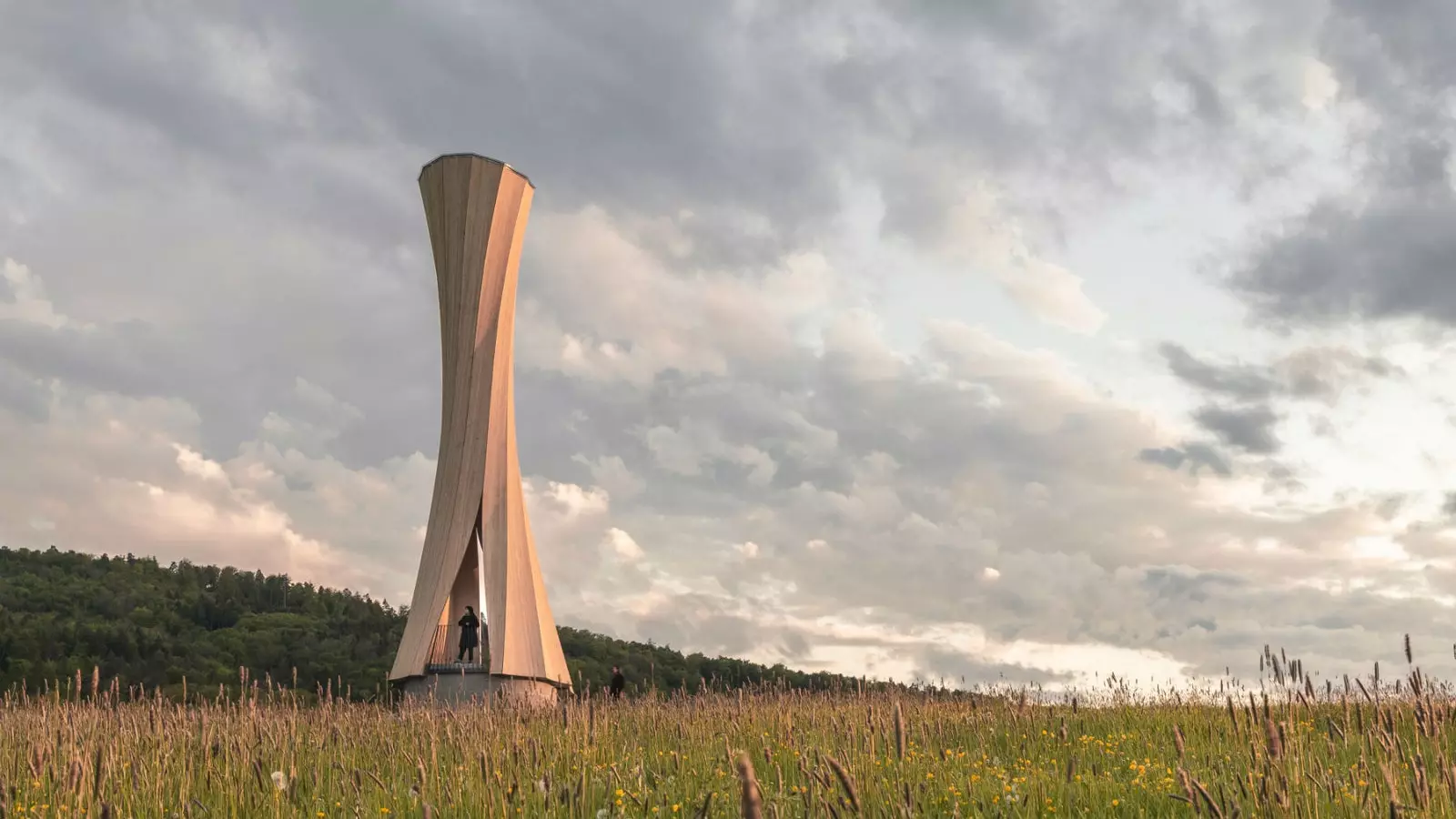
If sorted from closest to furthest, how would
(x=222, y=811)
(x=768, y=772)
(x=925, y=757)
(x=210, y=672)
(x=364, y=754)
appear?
(x=222, y=811) → (x=768, y=772) → (x=925, y=757) → (x=364, y=754) → (x=210, y=672)

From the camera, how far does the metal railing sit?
61.4ft

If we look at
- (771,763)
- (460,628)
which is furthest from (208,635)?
(771,763)

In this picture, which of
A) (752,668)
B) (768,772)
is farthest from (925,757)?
(752,668)

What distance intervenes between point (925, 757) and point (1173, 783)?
2.08 m

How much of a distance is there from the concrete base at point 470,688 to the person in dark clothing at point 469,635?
1331 millimetres

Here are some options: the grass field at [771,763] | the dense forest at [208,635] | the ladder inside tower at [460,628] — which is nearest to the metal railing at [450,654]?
the ladder inside tower at [460,628]

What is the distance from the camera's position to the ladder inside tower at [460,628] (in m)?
18.8

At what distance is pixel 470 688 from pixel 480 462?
154 inches

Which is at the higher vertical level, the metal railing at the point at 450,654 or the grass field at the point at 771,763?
the metal railing at the point at 450,654

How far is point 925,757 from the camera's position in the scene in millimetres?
7504

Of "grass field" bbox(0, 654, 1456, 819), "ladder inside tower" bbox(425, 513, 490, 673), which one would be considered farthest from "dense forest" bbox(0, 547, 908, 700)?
"grass field" bbox(0, 654, 1456, 819)

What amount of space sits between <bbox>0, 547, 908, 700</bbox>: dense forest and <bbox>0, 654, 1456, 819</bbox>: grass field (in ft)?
52.8

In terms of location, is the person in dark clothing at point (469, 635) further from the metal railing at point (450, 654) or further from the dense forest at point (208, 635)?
the dense forest at point (208, 635)

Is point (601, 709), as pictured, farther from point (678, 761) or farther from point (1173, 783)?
point (1173, 783)
